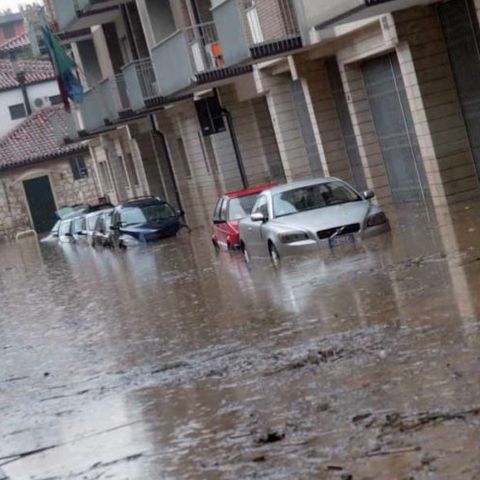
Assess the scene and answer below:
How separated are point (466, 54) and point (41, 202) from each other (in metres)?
52.7

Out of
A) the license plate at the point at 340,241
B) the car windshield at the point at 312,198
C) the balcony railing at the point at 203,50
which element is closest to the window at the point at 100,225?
the balcony railing at the point at 203,50

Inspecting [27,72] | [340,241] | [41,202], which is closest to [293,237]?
[340,241]

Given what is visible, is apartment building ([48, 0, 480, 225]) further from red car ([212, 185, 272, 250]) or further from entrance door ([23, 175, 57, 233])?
entrance door ([23, 175, 57, 233])

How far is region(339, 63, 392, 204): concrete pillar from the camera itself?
29031 mm

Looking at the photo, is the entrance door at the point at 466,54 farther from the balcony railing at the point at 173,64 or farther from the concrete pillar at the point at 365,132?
the balcony railing at the point at 173,64

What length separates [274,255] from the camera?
22.5 metres

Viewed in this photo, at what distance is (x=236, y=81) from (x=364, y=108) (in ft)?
26.2

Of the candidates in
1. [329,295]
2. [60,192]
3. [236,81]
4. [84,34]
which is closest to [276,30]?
[236,81]

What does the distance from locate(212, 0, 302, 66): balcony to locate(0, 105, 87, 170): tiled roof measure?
44.0 metres

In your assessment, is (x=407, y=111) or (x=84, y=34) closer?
(x=407, y=111)

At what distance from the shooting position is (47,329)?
68.1 feet

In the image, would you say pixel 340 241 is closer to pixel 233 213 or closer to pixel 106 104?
pixel 233 213

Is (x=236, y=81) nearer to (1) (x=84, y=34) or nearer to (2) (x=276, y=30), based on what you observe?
(2) (x=276, y=30)

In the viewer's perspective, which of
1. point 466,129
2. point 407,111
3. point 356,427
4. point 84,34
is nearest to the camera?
point 356,427
